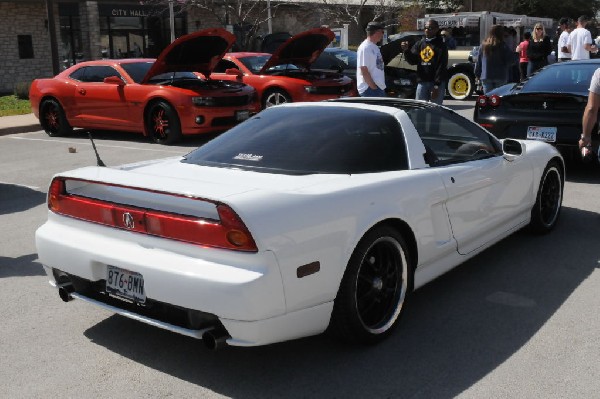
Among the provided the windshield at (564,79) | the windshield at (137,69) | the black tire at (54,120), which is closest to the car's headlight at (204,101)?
the windshield at (137,69)

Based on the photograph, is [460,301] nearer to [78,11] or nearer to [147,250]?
[147,250]

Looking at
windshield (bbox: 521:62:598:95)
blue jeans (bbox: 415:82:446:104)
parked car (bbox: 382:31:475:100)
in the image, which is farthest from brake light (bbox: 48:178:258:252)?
parked car (bbox: 382:31:475:100)

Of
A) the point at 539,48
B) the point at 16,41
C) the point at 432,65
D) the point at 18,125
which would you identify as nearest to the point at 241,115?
the point at 432,65

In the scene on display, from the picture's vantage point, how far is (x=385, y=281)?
375 cm

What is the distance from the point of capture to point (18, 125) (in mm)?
13992

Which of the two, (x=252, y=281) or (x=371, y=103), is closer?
(x=252, y=281)

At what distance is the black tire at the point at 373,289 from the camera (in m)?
3.42

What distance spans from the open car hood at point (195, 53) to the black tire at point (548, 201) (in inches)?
270

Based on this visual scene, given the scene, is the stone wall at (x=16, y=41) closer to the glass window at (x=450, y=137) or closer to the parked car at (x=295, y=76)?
the parked car at (x=295, y=76)

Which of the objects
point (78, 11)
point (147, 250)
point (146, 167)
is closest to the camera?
point (147, 250)

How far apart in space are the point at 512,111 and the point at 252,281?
5.99 metres

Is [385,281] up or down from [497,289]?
up

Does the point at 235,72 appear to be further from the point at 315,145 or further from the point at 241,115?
the point at 315,145

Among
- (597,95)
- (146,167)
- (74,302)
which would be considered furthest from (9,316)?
(597,95)
